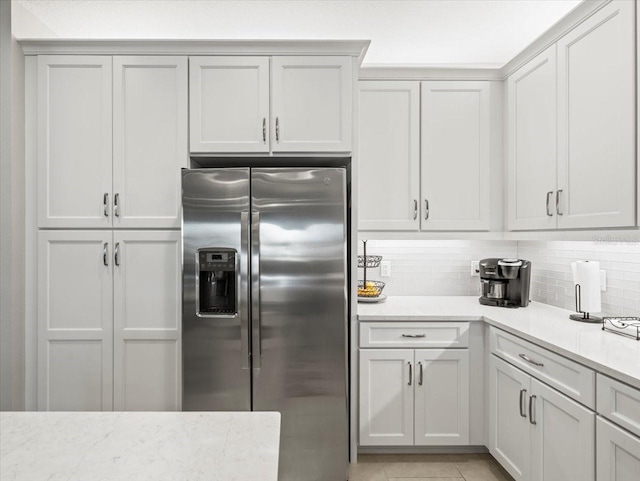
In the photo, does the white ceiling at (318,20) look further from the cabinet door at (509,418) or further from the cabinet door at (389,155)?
the cabinet door at (509,418)

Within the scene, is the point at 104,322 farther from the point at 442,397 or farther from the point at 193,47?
the point at 442,397

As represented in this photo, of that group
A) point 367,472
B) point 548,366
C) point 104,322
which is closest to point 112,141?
point 104,322

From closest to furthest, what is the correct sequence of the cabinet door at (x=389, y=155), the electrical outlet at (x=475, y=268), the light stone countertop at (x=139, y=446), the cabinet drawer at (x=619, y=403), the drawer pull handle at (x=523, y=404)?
the light stone countertop at (x=139, y=446), the cabinet drawer at (x=619, y=403), the drawer pull handle at (x=523, y=404), the cabinet door at (x=389, y=155), the electrical outlet at (x=475, y=268)

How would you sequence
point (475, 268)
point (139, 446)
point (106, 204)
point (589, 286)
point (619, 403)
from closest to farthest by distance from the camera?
point (139, 446), point (619, 403), point (589, 286), point (106, 204), point (475, 268)

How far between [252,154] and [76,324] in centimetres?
142

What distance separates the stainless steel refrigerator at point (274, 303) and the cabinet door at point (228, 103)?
0.27 metres

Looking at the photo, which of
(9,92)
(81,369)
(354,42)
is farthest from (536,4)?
(81,369)

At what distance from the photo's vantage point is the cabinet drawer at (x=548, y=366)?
1608 mm

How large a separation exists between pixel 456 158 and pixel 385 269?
94 cm

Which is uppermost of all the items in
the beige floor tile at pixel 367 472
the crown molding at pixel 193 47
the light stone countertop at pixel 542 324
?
the crown molding at pixel 193 47

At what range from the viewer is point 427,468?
8.13 feet

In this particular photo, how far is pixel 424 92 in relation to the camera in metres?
2.79

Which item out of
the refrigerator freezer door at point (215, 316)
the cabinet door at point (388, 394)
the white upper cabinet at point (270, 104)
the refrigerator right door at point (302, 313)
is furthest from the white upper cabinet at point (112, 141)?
the cabinet door at point (388, 394)

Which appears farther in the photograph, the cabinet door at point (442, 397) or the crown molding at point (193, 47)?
the cabinet door at point (442, 397)
